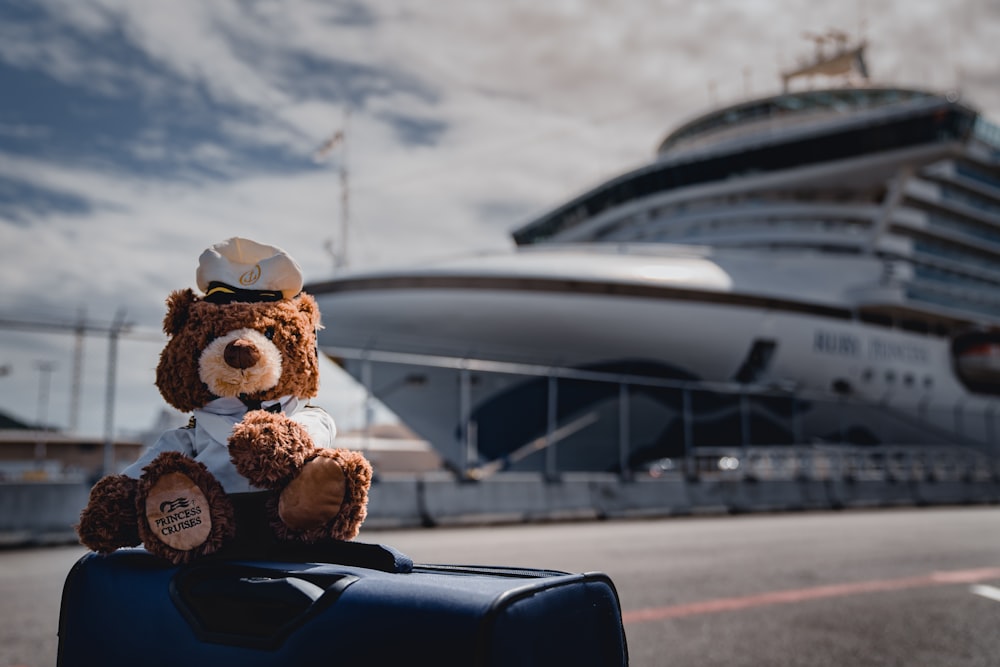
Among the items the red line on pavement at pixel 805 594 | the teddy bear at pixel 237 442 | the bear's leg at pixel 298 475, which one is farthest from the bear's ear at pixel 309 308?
the red line on pavement at pixel 805 594

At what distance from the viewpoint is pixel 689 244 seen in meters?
22.9

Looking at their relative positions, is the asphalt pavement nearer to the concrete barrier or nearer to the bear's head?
the concrete barrier

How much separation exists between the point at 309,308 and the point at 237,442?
1.51ft

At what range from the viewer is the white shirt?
1729 millimetres

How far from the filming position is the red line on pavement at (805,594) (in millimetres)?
4844

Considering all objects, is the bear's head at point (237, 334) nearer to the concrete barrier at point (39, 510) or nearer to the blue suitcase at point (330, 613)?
the blue suitcase at point (330, 613)

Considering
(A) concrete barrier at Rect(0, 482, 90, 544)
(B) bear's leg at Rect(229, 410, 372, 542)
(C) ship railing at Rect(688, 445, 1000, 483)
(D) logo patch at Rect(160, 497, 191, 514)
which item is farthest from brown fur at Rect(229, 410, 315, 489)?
(C) ship railing at Rect(688, 445, 1000, 483)

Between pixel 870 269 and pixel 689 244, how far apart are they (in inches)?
179

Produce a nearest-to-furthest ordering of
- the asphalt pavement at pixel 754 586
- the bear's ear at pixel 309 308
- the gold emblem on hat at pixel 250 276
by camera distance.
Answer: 1. the gold emblem on hat at pixel 250 276
2. the bear's ear at pixel 309 308
3. the asphalt pavement at pixel 754 586

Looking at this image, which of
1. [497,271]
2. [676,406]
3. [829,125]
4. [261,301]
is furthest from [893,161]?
[261,301]

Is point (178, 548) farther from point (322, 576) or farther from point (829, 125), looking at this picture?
point (829, 125)

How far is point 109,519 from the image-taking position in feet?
5.51

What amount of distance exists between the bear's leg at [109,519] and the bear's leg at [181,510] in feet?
0.18

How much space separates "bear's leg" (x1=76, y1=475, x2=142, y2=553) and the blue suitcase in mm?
41
